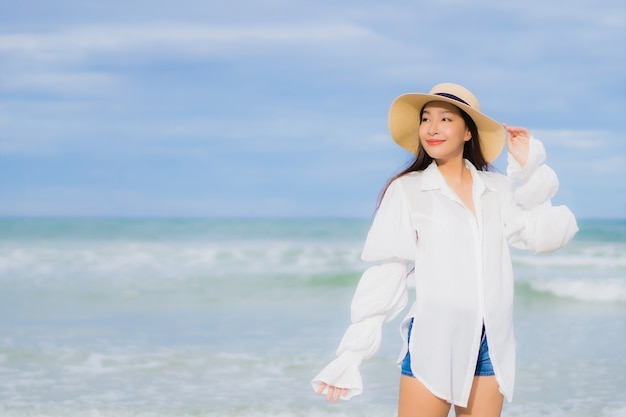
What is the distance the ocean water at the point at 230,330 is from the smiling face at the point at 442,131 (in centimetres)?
273

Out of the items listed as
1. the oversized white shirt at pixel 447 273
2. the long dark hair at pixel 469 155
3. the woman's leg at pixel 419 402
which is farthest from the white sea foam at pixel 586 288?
the woman's leg at pixel 419 402

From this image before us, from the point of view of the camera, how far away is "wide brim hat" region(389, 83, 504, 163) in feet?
9.61

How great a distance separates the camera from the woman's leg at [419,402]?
9.27 ft

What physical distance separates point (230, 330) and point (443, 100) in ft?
19.1

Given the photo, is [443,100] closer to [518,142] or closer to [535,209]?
[518,142]

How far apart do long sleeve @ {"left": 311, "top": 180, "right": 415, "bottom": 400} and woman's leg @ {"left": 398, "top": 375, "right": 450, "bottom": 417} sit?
15cm

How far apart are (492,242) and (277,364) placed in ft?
13.0

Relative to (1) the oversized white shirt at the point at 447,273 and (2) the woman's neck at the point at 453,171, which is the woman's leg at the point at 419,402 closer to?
(1) the oversized white shirt at the point at 447,273

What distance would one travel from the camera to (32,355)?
706 cm

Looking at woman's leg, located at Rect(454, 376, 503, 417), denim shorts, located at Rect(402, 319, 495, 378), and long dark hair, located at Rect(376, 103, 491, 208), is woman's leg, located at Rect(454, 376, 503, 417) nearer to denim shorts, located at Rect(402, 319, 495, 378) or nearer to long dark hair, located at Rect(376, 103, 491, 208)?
denim shorts, located at Rect(402, 319, 495, 378)

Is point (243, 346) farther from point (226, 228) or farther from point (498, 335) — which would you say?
point (226, 228)

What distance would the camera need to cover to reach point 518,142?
2934mm

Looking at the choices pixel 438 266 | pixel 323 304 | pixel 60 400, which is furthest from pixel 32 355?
pixel 438 266

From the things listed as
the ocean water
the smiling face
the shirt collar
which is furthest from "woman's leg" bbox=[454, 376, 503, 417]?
the ocean water
